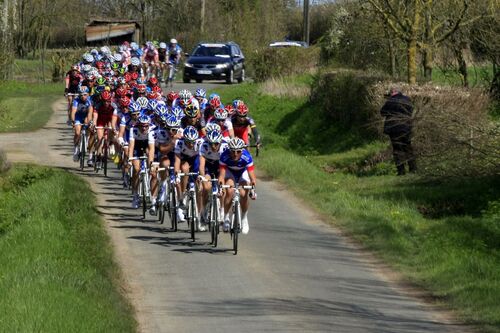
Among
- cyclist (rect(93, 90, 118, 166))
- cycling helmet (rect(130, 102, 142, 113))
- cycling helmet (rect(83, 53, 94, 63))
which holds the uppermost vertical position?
cycling helmet (rect(83, 53, 94, 63))

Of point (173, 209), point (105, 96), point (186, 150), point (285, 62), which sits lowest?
point (173, 209)

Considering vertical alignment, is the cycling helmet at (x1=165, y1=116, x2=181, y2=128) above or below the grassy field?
above

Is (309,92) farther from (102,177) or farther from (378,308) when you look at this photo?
(378,308)

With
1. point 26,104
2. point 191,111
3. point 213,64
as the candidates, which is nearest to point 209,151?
point 191,111

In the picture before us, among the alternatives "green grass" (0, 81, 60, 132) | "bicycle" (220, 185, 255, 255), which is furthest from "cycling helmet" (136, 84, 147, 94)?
"bicycle" (220, 185, 255, 255)

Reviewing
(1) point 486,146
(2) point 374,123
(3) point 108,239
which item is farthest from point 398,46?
(3) point 108,239

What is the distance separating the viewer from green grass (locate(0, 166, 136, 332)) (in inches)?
452

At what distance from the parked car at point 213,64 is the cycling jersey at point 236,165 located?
32.3 metres

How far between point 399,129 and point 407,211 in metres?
4.40

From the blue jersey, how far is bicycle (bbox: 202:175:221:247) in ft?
1.02

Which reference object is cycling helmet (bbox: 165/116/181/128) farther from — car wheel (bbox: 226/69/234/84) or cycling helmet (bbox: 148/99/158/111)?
car wheel (bbox: 226/69/234/84)

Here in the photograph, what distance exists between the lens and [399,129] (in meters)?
25.3

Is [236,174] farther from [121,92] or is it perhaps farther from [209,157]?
[121,92]

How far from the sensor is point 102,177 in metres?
26.8
